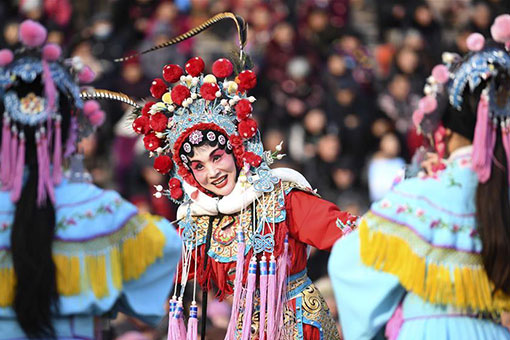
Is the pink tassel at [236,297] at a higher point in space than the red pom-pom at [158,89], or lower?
lower

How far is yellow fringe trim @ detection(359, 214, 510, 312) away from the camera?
4645 mm

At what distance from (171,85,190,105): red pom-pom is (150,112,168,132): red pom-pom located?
0.12 m

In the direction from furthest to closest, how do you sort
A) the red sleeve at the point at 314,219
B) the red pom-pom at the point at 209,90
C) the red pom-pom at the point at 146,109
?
the red pom-pom at the point at 146,109
the red pom-pom at the point at 209,90
the red sleeve at the point at 314,219

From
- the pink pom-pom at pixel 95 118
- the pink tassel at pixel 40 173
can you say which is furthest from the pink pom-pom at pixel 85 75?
the pink tassel at pixel 40 173

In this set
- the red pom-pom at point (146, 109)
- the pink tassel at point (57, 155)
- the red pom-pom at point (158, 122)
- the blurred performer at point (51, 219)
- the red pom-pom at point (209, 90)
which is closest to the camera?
the blurred performer at point (51, 219)

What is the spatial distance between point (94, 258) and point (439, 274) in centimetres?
144

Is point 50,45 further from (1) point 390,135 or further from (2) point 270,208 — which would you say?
(1) point 390,135

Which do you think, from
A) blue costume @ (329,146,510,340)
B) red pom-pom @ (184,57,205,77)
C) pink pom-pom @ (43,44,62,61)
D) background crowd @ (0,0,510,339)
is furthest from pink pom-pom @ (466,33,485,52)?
background crowd @ (0,0,510,339)

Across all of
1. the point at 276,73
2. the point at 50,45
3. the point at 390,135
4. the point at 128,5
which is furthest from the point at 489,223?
the point at 128,5

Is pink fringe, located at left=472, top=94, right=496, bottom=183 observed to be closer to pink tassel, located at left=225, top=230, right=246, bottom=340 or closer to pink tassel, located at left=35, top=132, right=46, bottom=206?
pink tassel, located at left=225, top=230, right=246, bottom=340

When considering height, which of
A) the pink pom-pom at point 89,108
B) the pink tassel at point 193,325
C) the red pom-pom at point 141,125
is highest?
the pink pom-pom at point 89,108

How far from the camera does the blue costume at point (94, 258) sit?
4.53 metres

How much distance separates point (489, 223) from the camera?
4613 millimetres

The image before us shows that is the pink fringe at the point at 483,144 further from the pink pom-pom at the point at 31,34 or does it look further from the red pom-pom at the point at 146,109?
the red pom-pom at the point at 146,109
